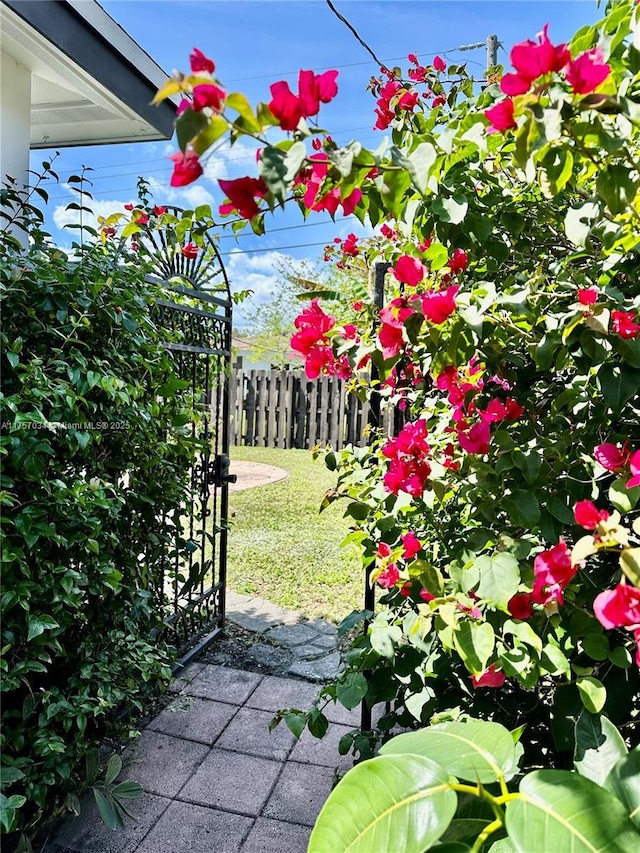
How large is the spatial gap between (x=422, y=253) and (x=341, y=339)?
0.74 feet

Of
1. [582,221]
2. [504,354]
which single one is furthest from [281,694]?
[582,221]

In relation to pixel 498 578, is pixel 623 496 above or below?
above

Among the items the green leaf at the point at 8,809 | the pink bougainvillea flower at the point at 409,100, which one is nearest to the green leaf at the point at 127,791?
the green leaf at the point at 8,809

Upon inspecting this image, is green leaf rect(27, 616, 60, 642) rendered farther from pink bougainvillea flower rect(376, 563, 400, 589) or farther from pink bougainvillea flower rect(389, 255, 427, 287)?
pink bougainvillea flower rect(389, 255, 427, 287)

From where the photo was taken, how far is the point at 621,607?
0.62 metres

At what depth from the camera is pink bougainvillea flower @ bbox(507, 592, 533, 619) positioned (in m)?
0.84

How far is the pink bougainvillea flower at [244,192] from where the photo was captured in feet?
1.99

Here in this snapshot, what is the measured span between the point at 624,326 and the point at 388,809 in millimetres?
667

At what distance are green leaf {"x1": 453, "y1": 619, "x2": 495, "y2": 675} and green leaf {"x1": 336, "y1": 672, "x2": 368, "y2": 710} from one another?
45 cm

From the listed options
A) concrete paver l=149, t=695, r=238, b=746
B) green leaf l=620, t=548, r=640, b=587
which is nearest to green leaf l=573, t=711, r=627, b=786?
green leaf l=620, t=548, r=640, b=587

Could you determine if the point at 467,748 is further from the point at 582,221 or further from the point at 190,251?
the point at 190,251

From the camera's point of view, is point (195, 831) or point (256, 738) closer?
point (195, 831)

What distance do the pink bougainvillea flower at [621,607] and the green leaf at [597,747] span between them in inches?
7.0

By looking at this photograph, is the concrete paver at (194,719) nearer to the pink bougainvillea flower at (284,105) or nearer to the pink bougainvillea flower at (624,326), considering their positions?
the pink bougainvillea flower at (624,326)
